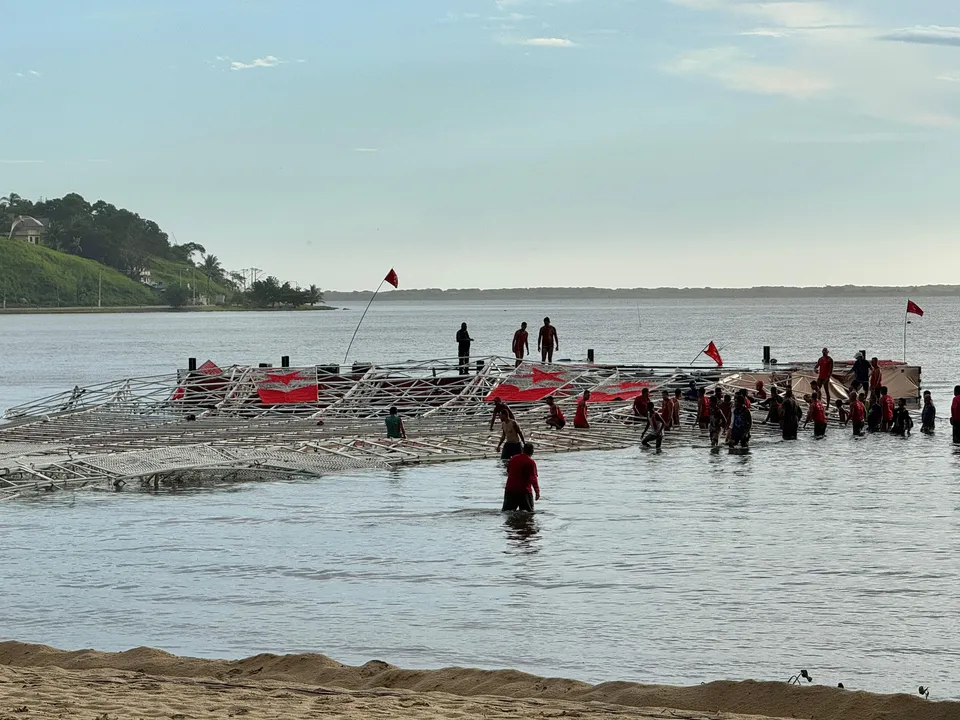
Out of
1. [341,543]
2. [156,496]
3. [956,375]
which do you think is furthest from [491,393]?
[956,375]

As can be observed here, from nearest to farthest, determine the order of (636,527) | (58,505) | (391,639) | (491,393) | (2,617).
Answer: (391,639)
(2,617)
(636,527)
(58,505)
(491,393)

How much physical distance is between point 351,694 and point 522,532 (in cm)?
1044

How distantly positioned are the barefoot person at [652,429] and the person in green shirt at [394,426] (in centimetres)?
668

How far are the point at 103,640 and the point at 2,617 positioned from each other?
1.89 m

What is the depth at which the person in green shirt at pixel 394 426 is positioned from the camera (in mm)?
32812

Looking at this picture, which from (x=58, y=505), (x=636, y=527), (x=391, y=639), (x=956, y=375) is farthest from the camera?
(x=956, y=375)

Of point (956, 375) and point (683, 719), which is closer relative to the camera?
point (683, 719)

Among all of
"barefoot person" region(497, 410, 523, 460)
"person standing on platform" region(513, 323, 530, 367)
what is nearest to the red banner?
"person standing on platform" region(513, 323, 530, 367)

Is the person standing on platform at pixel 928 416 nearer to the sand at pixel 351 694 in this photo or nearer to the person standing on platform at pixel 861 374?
the person standing on platform at pixel 861 374

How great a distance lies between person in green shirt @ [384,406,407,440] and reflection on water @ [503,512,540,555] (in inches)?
376

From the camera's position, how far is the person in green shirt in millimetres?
32812

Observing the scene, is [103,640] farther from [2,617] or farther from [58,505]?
[58,505]

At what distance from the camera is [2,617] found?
15.7 m

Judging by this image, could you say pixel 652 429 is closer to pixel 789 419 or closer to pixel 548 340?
pixel 789 419
